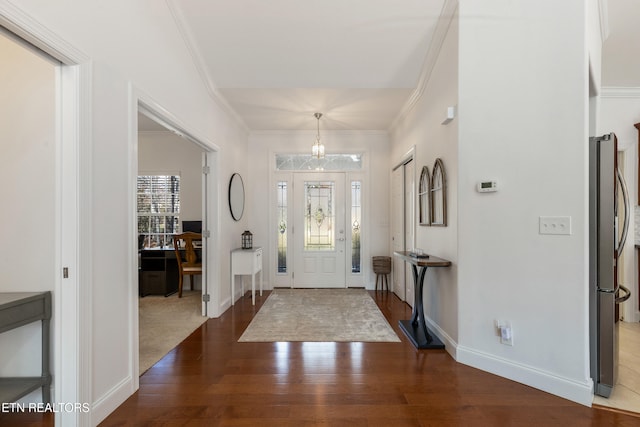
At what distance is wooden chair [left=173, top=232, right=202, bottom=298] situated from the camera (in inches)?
178

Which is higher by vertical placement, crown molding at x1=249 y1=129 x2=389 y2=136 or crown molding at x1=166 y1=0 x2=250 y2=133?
crown molding at x1=166 y1=0 x2=250 y2=133

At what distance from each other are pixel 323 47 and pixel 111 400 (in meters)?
3.48

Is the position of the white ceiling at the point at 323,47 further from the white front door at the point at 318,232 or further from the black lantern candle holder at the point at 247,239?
the black lantern candle holder at the point at 247,239

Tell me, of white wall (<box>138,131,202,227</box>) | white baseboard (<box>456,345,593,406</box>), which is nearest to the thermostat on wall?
white baseboard (<box>456,345,593,406</box>)

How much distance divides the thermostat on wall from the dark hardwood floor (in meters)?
1.46

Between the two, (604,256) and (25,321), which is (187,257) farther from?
(604,256)

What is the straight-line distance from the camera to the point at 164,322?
3.55m

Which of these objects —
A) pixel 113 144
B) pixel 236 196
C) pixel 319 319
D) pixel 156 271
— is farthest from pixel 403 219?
pixel 156 271

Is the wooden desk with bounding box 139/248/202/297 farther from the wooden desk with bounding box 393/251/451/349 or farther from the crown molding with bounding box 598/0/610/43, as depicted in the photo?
the crown molding with bounding box 598/0/610/43

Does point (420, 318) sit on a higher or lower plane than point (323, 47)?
lower

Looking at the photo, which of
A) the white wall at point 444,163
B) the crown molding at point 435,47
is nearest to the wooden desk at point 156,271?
the white wall at point 444,163

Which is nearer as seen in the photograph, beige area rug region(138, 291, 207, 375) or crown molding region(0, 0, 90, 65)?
crown molding region(0, 0, 90, 65)

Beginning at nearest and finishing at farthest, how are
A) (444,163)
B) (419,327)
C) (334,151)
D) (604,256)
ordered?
(604,256) → (444,163) → (419,327) → (334,151)

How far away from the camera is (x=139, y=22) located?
2277 mm
